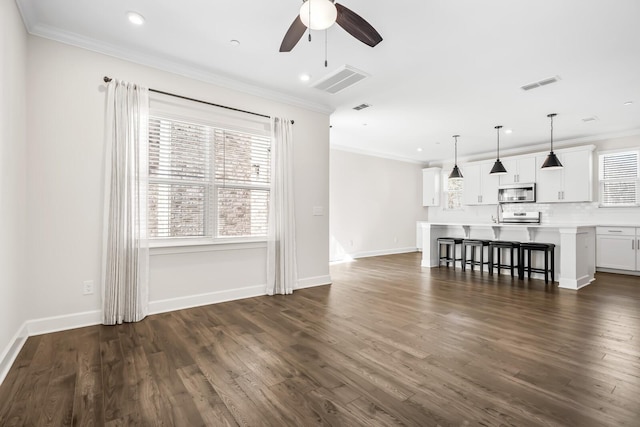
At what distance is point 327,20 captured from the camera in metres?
2.03

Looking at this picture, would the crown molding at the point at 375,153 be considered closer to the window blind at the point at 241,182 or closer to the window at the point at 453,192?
the window at the point at 453,192

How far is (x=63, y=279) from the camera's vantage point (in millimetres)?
3041

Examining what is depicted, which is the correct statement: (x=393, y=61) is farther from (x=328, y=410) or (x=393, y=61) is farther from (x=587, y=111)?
(x=587, y=111)

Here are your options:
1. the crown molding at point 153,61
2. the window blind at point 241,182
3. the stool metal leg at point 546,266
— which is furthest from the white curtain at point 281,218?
the stool metal leg at point 546,266

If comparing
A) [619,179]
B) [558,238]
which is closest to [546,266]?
[558,238]

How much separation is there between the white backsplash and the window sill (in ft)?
23.1

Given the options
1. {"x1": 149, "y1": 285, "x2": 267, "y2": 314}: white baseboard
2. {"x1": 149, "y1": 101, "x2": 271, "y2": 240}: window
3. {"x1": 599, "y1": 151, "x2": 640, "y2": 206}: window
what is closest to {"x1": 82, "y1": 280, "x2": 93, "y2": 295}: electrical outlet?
{"x1": 149, "y1": 285, "x2": 267, "y2": 314}: white baseboard

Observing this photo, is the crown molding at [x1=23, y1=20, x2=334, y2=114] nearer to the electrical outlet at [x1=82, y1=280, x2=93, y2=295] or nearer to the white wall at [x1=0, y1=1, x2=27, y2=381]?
the white wall at [x1=0, y1=1, x2=27, y2=381]

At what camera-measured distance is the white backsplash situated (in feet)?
21.4

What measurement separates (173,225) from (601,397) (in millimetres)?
4061

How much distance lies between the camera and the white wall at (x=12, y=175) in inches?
87.4

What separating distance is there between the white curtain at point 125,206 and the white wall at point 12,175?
626mm

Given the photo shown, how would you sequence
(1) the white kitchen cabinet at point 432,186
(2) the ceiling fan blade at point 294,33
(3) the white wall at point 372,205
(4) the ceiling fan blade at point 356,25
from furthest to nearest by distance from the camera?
1. (1) the white kitchen cabinet at point 432,186
2. (3) the white wall at point 372,205
3. (2) the ceiling fan blade at point 294,33
4. (4) the ceiling fan blade at point 356,25

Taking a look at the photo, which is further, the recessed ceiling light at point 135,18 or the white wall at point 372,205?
the white wall at point 372,205
